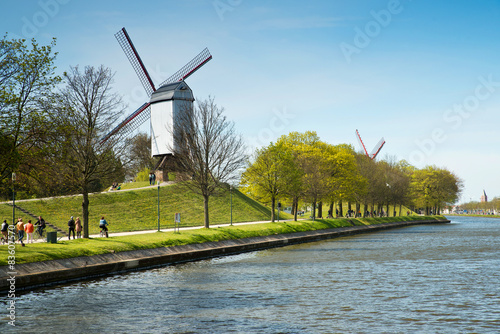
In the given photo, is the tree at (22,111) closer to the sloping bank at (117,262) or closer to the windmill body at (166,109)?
the sloping bank at (117,262)

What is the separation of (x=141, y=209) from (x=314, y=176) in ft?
84.4

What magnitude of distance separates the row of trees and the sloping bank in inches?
502

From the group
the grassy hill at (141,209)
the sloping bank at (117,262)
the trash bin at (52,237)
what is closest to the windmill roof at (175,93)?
the grassy hill at (141,209)

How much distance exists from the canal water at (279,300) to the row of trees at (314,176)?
3162 centimetres

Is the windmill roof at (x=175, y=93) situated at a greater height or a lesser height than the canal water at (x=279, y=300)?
greater

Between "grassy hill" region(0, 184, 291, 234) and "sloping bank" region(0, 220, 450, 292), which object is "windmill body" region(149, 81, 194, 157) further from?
"sloping bank" region(0, 220, 450, 292)

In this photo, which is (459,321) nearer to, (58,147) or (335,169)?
(58,147)

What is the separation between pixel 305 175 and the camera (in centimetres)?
7394

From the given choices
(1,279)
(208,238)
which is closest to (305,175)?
(208,238)

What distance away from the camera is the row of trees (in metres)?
66.1

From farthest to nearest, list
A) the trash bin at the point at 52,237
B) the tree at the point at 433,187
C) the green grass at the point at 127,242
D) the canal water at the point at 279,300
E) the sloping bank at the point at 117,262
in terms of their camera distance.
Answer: the tree at the point at 433,187 → the trash bin at the point at 52,237 → the green grass at the point at 127,242 → the sloping bank at the point at 117,262 → the canal water at the point at 279,300

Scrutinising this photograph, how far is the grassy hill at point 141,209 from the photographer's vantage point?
60188 mm

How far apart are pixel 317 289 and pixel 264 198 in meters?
44.2

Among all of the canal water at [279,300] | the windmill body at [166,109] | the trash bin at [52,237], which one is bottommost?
the canal water at [279,300]
